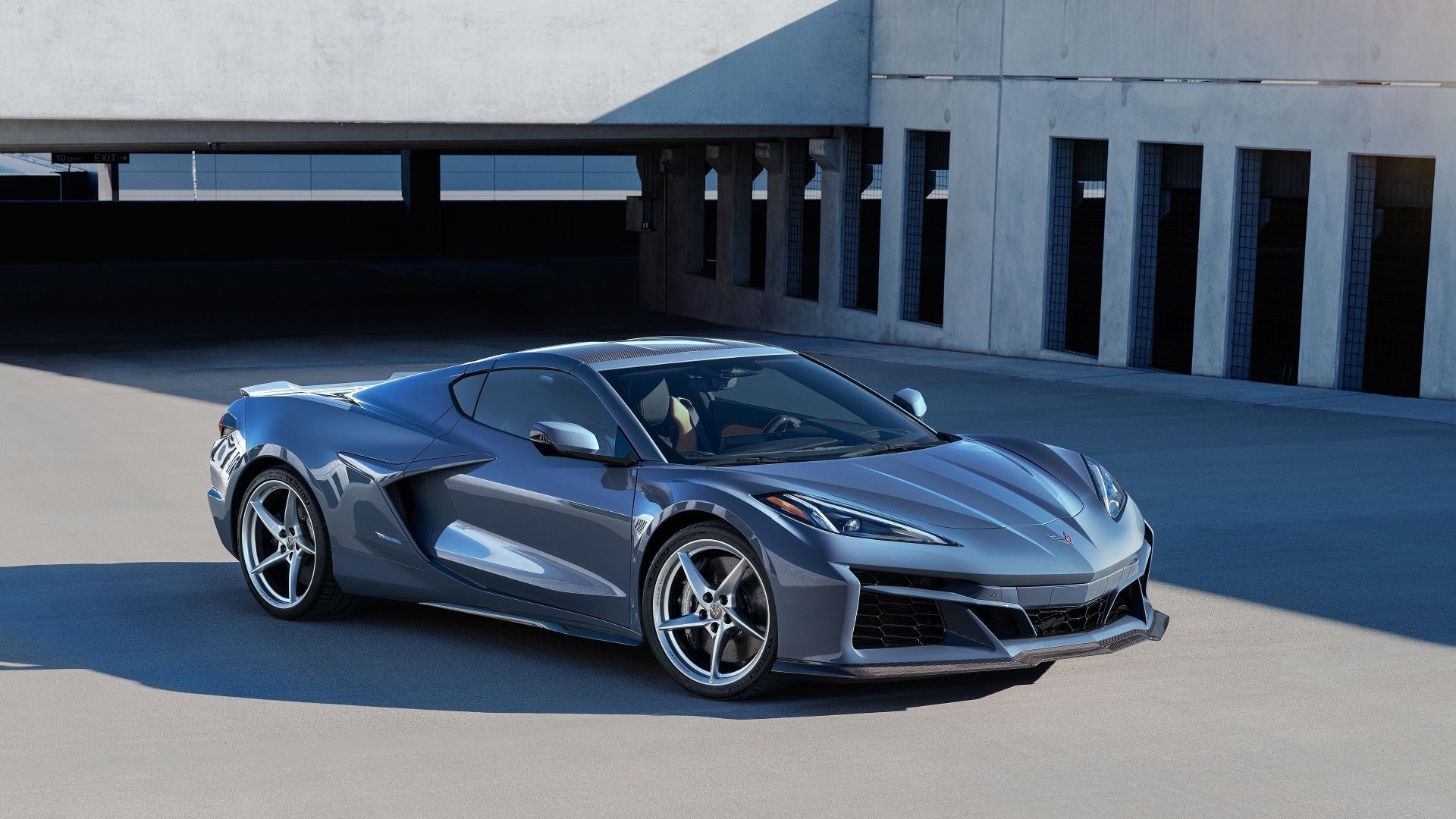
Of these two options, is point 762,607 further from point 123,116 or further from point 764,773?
point 123,116

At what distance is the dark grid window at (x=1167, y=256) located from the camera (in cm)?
1964

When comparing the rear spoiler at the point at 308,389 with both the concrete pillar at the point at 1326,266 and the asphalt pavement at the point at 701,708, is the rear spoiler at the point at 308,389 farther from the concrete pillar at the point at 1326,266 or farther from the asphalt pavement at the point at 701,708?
the concrete pillar at the point at 1326,266

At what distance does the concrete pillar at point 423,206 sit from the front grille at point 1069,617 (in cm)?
3948

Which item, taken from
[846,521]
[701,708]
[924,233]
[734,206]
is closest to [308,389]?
[701,708]

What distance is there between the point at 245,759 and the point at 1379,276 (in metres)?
14.0

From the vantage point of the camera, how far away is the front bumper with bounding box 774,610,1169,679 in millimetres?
6207

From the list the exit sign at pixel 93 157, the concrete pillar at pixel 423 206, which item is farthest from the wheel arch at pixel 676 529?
the concrete pillar at pixel 423 206

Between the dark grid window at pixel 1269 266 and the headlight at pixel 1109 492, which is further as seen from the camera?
the dark grid window at pixel 1269 266

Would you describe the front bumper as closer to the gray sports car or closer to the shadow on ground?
the gray sports car

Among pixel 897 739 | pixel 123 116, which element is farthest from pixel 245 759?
pixel 123 116

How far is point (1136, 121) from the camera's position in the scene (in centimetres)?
1997

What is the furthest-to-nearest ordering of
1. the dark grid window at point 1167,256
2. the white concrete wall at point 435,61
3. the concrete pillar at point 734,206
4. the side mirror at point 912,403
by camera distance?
the concrete pillar at point 734,206 → the white concrete wall at point 435,61 → the dark grid window at point 1167,256 → the side mirror at point 912,403

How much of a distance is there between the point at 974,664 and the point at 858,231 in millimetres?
20499

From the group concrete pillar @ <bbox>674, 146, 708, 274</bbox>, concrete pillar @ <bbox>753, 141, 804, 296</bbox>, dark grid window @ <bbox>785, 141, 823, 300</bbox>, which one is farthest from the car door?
concrete pillar @ <bbox>674, 146, 708, 274</bbox>
